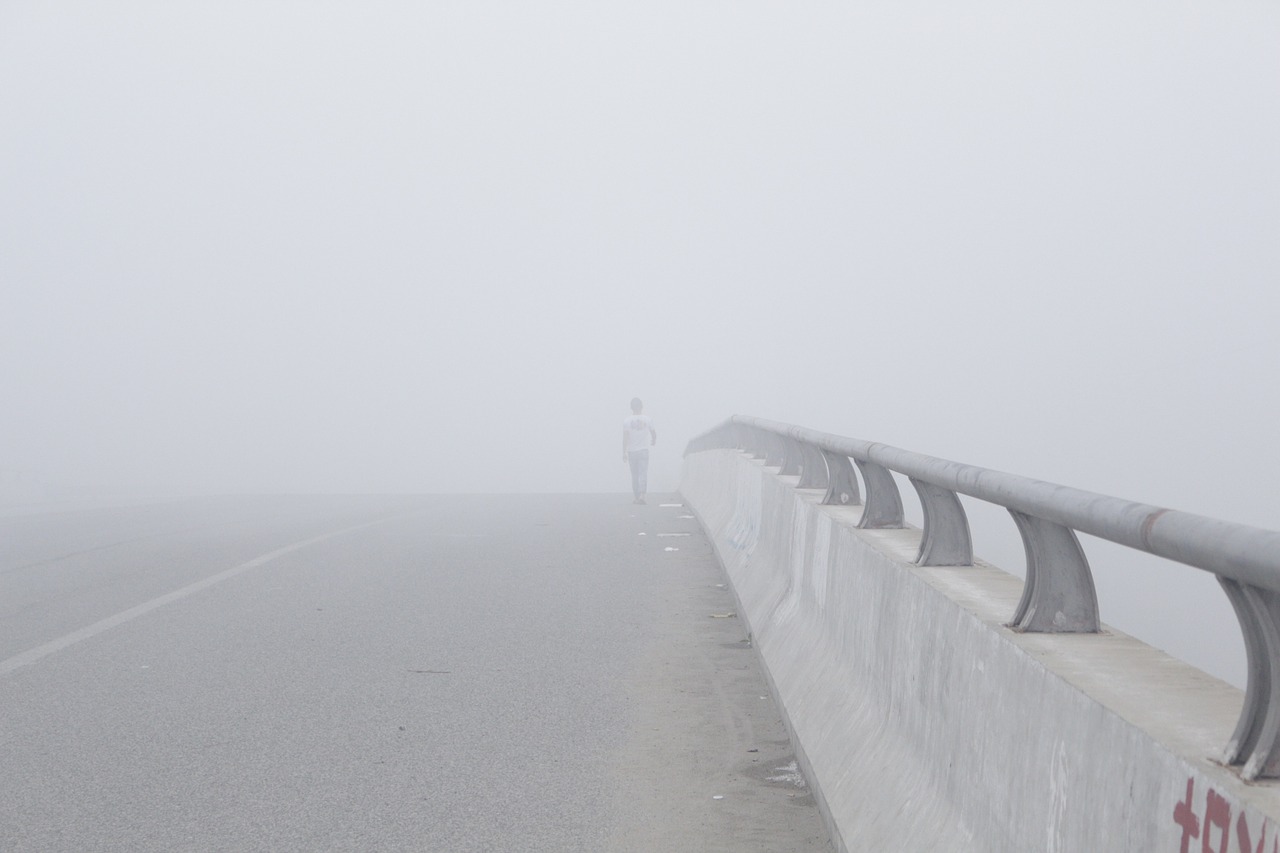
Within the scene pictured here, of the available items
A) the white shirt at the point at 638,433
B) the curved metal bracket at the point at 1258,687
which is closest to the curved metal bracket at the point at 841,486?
the curved metal bracket at the point at 1258,687

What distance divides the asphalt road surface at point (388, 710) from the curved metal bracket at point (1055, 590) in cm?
167

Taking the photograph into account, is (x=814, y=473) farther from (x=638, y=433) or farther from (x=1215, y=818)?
(x=638, y=433)

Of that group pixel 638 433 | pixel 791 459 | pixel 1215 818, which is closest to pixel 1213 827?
pixel 1215 818

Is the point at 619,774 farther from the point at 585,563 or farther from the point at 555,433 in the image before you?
the point at 555,433

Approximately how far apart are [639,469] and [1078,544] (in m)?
22.6

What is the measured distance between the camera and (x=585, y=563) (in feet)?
47.5

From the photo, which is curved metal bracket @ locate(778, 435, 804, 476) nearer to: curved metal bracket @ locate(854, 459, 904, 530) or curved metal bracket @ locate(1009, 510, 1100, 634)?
curved metal bracket @ locate(854, 459, 904, 530)

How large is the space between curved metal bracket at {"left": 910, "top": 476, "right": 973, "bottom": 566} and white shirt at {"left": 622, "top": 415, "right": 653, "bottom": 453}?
22062mm

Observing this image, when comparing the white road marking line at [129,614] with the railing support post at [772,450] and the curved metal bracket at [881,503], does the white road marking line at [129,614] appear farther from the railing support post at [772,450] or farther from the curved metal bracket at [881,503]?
the curved metal bracket at [881,503]

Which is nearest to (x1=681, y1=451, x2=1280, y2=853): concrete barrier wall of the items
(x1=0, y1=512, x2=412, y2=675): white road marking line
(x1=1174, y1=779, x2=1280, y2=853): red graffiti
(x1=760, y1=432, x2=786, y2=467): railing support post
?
(x1=1174, y1=779, x2=1280, y2=853): red graffiti

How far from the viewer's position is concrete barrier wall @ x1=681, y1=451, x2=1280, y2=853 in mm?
2648

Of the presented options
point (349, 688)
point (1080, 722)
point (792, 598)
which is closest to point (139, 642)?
point (349, 688)

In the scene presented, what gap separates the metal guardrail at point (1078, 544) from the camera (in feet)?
8.09

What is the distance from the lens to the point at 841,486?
305 inches
